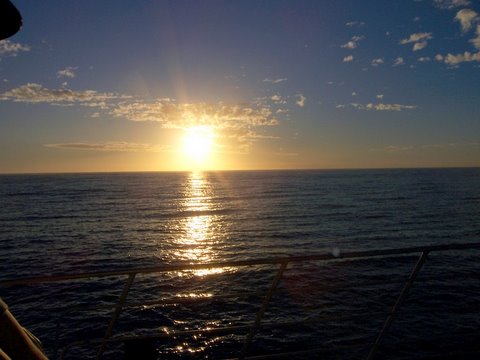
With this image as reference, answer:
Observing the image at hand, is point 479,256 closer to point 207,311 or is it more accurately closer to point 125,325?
point 207,311

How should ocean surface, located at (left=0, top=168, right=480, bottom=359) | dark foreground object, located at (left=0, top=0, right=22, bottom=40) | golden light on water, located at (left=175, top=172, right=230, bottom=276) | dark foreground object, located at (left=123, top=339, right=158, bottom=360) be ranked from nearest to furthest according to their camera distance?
dark foreground object, located at (left=0, top=0, right=22, bottom=40) → dark foreground object, located at (left=123, top=339, right=158, bottom=360) → ocean surface, located at (left=0, top=168, right=480, bottom=359) → golden light on water, located at (left=175, top=172, right=230, bottom=276)

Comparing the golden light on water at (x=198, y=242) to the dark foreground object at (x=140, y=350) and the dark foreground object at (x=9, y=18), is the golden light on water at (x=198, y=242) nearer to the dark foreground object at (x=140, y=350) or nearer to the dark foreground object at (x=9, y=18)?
the dark foreground object at (x=140, y=350)

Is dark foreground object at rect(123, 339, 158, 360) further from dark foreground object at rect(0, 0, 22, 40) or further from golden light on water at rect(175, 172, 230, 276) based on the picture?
golden light on water at rect(175, 172, 230, 276)

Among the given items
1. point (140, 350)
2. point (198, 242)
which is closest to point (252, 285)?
point (198, 242)

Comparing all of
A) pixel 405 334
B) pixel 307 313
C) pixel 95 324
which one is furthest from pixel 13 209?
pixel 405 334

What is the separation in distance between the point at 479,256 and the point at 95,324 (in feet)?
79.5

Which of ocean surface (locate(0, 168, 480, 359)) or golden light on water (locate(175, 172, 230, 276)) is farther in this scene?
golden light on water (locate(175, 172, 230, 276))

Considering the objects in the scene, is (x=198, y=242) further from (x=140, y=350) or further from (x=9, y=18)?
(x=9, y=18)

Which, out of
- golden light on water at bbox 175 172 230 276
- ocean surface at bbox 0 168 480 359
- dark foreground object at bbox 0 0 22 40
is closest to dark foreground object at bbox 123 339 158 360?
ocean surface at bbox 0 168 480 359

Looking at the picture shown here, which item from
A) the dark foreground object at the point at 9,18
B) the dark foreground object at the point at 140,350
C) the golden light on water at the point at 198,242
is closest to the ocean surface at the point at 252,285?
the golden light on water at the point at 198,242

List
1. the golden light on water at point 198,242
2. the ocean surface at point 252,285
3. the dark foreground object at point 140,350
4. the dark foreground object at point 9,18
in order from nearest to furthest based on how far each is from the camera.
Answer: the dark foreground object at point 9,18
the dark foreground object at point 140,350
the ocean surface at point 252,285
the golden light on water at point 198,242

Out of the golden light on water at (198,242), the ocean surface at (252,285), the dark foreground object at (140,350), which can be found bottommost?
the golden light on water at (198,242)

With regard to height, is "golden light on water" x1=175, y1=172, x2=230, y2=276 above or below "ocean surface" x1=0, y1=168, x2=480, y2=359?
below

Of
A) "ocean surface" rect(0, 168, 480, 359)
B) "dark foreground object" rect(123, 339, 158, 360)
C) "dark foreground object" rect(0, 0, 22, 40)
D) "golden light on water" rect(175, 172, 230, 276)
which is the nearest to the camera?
"dark foreground object" rect(0, 0, 22, 40)
